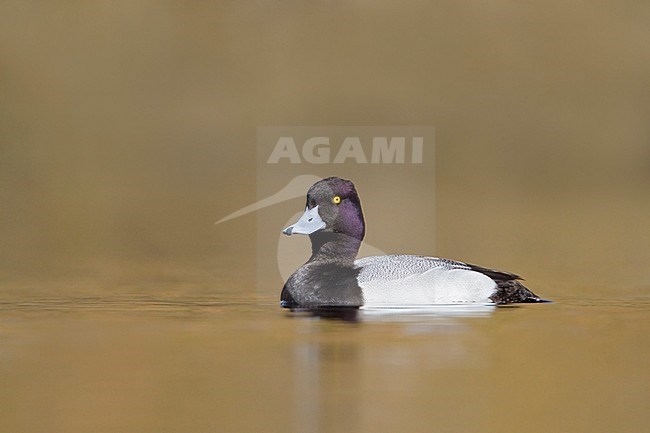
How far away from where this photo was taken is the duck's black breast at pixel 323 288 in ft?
24.0

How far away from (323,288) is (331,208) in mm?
458

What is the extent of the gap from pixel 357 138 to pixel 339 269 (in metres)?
3.70

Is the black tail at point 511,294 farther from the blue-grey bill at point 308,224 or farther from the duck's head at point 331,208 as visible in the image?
the blue-grey bill at point 308,224

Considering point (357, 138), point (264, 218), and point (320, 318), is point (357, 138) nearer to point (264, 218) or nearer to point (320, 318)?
point (264, 218)

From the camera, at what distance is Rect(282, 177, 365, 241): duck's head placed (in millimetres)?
7531

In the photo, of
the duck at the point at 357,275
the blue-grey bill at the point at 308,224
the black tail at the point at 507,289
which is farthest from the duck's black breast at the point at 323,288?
the black tail at the point at 507,289

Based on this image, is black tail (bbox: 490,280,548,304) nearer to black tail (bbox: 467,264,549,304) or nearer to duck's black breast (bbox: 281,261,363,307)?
black tail (bbox: 467,264,549,304)

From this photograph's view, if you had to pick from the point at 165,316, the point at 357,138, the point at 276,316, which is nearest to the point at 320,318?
the point at 276,316

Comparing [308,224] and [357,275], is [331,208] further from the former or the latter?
[357,275]

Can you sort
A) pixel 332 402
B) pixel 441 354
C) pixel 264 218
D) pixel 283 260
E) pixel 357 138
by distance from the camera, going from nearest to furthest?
pixel 332 402
pixel 441 354
pixel 283 260
pixel 264 218
pixel 357 138

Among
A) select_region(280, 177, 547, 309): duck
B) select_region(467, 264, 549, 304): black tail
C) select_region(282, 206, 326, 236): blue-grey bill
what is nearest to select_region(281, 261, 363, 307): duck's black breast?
select_region(280, 177, 547, 309): duck

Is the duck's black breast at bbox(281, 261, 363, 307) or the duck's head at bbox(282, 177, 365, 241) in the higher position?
the duck's head at bbox(282, 177, 365, 241)

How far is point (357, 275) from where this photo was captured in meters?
7.38

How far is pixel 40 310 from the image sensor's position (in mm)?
7359
